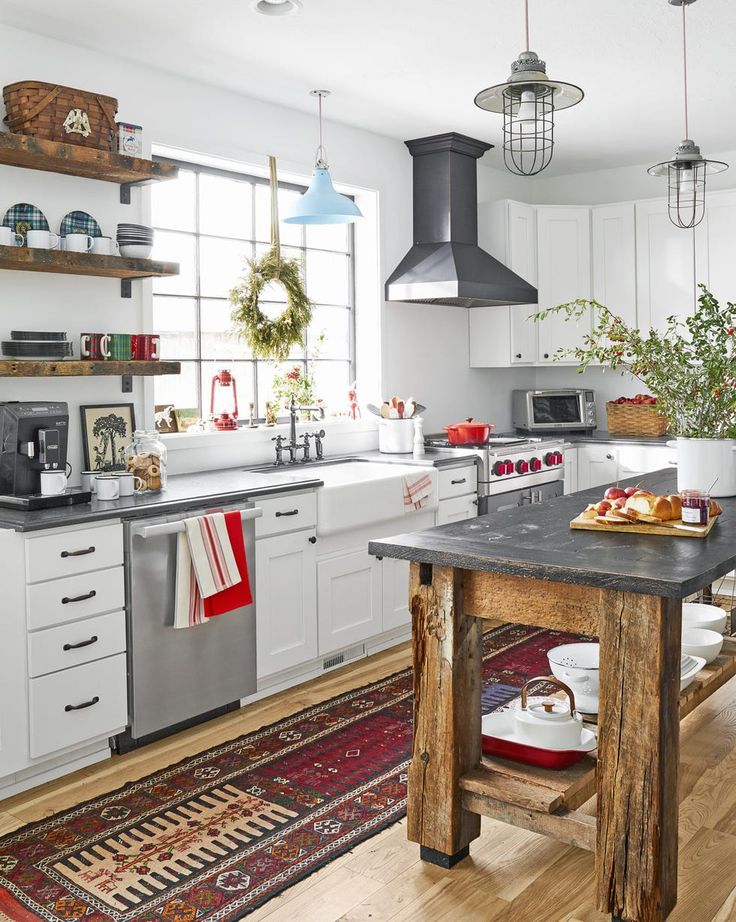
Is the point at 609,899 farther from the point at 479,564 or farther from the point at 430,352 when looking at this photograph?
the point at 430,352

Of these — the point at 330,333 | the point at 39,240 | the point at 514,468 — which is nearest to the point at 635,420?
the point at 514,468

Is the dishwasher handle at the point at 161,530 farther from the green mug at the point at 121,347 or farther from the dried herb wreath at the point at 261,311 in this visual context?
the dried herb wreath at the point at 261,311

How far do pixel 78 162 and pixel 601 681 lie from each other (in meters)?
2.65

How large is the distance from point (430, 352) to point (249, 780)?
3370 mm

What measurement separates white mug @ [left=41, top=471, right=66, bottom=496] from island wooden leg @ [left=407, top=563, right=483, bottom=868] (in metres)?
1.45

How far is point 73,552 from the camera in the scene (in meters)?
3.05

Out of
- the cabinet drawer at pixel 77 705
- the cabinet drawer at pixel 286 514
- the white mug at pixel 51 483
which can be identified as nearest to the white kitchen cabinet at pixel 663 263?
the cabinet drawer at pixel 286 514

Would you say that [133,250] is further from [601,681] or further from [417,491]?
[601,681]

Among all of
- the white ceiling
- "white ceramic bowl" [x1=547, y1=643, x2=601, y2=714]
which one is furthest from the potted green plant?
the white ceiling

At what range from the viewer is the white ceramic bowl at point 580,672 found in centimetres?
268

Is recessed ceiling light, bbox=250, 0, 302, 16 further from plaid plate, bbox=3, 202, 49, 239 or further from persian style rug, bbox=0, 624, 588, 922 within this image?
persian style rug, bbox=0, 624, 588, 922

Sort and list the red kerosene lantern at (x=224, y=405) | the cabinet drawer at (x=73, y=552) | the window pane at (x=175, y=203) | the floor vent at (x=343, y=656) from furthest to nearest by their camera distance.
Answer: the red kerosene lantern at (x=224, y=405), the window pane at (x=175, y=203), the floor vent at (x=343, y=656), the cabinet drawer at (x=73, y=552)

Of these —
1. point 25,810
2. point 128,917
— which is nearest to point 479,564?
point 128,917

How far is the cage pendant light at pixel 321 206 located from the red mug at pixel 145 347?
90 centimetres
